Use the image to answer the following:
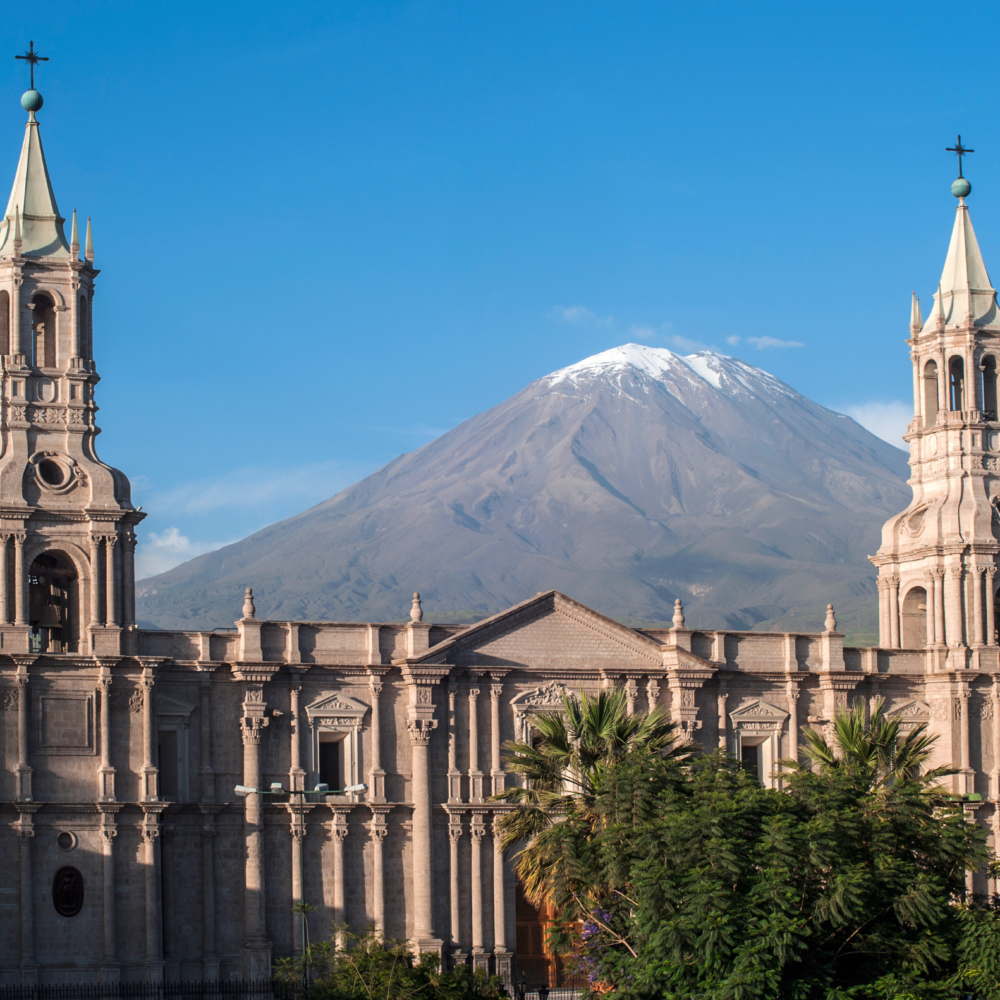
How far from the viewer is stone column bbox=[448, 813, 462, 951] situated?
62844mm

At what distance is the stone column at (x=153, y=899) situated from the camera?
58312 mm

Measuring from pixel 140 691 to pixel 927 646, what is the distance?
2941 centimetres

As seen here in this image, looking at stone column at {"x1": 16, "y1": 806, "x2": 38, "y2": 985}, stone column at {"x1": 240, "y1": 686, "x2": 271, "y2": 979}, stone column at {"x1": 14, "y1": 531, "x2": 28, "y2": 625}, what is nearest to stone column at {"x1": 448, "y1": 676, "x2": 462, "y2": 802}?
stone column at {"x1": 240, "y1": 686, "x2": 271, "y2": 979}

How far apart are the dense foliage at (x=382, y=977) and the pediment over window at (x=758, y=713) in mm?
16121

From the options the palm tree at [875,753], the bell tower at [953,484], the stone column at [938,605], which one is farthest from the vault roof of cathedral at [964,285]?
the palm tree at [875,753]

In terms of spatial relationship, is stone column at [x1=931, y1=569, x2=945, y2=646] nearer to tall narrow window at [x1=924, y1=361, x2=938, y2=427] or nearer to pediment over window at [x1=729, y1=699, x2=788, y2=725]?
tall narrow window at [x1=924, y1=361, x2=938, y2=427]

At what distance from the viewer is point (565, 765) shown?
5109 cm

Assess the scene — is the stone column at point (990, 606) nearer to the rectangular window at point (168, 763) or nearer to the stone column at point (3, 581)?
the rectangular window at point (168, 763)

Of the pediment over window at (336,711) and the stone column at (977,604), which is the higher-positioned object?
the stone column at (977,604)

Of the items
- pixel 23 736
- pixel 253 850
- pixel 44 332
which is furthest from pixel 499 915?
pixel 44 332

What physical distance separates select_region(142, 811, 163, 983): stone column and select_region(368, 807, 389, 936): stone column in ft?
23.7

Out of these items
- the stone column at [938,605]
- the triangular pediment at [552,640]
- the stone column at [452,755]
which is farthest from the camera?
the stone column at [938,605]

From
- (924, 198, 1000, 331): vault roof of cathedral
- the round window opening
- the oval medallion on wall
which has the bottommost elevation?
the oval medallion on wall

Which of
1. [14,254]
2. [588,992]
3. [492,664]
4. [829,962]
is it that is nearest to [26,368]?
[14,254]
